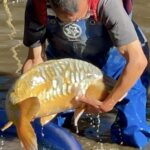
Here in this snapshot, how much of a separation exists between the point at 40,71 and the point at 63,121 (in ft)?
3.34

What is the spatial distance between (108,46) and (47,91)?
75 centimetres

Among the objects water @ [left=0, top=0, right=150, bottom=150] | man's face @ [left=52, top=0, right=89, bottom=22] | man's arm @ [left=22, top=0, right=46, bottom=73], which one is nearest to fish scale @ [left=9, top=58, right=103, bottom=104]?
man's face @ [left=52, top=0, right=89, bottom=22]

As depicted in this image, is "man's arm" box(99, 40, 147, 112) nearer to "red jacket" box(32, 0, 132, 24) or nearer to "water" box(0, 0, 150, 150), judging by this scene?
"red jacket" box(32, 0, 132, 24)

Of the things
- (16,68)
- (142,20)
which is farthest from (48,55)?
(142,20)

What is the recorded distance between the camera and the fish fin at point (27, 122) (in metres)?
3.63

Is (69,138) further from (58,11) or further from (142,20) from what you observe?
(142,20)

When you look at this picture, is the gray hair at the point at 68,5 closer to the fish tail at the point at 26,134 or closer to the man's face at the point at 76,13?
the man's face at the point at 76,13

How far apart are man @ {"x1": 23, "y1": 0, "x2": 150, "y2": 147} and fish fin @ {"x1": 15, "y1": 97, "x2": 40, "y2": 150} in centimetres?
30

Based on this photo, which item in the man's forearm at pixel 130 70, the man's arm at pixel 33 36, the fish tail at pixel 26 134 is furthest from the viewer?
the man's arm at pixel 33 36

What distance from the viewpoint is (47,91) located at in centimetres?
379

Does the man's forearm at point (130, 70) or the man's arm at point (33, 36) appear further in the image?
the man's arm at point (33, 36)

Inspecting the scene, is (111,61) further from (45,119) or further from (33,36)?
(45,119)

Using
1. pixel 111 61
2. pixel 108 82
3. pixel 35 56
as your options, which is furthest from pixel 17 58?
pixel 108 82

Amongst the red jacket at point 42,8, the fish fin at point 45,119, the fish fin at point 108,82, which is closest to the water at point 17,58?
the fish fin at point 45,119
